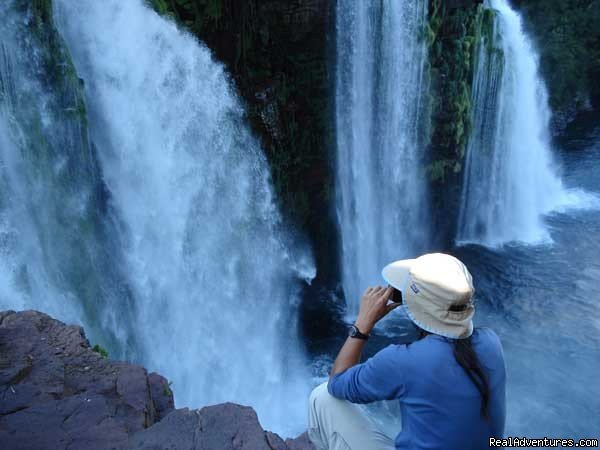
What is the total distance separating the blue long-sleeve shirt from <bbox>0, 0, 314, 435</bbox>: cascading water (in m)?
4.52

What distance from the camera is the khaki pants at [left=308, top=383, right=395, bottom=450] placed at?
2.22 m

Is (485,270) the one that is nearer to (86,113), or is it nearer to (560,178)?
(560,178)

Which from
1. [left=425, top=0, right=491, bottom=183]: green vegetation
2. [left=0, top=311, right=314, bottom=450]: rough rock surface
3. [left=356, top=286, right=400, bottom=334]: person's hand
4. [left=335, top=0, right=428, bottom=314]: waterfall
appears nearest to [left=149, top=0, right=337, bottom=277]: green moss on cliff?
[left=335, top=0, right=428, bottom=314]: waterfall

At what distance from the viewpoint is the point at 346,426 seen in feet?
7.31

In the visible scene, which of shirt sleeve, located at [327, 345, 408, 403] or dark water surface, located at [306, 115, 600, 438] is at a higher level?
shirt sleeve, located at [327, 345, 408, 403]

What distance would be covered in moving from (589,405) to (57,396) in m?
7.01

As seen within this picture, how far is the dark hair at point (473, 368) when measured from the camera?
1.77 metres

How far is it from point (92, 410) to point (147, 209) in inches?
171

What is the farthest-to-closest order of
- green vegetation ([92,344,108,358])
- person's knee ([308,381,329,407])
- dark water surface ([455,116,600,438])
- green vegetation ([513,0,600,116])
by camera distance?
green vegetation ([513,0,600,116]), dark water surface ([455,116,600,438]), green vegetation ([92,344,108,358]), person's knee ([308,381,329,407])

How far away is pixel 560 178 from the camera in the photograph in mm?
14820

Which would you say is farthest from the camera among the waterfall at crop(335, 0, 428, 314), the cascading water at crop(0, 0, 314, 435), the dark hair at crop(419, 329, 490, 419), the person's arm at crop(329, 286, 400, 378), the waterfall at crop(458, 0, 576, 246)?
the waterfall at crop(458, 0, 576, 246)

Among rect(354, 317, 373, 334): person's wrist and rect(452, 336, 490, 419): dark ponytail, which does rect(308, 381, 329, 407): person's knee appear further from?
rect(452, 336, 490, 419): dark ponytail

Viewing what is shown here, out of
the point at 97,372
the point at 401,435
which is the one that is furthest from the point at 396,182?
the point at 401,435

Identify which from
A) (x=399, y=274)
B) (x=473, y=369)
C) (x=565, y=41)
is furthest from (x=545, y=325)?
(x=565, y=41)
